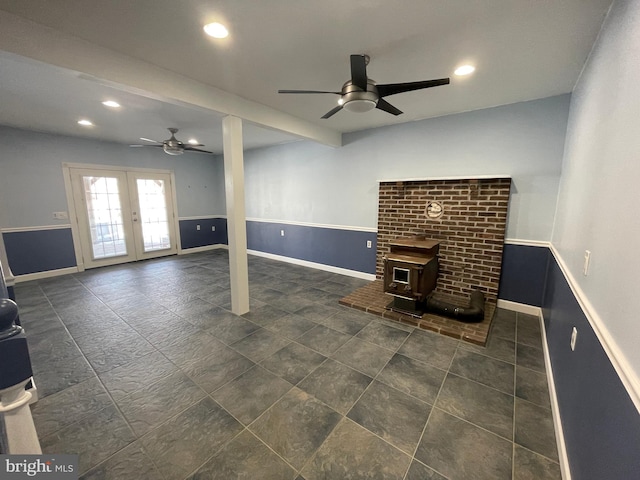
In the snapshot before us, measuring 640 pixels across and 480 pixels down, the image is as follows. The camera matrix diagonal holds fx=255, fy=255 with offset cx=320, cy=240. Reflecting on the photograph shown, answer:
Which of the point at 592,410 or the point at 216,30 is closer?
the point at 592,410

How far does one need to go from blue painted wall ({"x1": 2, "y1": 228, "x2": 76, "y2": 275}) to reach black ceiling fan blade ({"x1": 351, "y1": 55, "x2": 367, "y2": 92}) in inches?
230

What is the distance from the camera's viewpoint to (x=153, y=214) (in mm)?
6000

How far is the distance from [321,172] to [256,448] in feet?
13.7

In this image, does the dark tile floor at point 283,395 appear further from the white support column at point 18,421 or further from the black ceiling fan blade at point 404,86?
the black ceiling fan blade at point 404,86

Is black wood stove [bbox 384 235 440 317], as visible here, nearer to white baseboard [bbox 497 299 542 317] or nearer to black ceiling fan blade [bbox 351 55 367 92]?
white baseboard [bbox 497 299 542 317]

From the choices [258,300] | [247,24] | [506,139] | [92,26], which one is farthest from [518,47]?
[258,300]

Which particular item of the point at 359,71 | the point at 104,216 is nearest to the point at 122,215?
the point at 104,216

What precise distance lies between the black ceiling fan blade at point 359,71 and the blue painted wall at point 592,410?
6.37 feet

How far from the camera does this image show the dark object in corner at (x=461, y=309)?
280 centimetres

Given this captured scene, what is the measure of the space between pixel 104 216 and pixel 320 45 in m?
5.67

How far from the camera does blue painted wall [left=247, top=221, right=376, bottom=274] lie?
447 cm

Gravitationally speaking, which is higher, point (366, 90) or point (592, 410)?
point (366, 90)

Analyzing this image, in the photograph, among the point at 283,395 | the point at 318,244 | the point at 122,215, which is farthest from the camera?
the point at 122,215

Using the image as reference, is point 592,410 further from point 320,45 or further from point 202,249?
point 202,249
